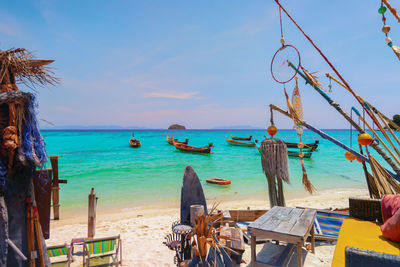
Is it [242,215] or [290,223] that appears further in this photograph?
[242,215]

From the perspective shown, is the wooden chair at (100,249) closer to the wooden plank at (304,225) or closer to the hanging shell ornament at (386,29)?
the wooden plank at (304,225)

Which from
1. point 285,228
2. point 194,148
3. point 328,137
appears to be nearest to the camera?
point 285,228

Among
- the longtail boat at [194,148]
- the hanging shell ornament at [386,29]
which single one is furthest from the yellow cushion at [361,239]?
the longtail boat at [194,148]

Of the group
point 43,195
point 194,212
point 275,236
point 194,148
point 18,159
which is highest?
point 18,159

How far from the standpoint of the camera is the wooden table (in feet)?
10.5

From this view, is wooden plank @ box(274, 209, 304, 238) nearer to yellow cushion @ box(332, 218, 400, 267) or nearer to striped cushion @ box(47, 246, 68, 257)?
yellow cushion @ box(332, 218, 400, 267)

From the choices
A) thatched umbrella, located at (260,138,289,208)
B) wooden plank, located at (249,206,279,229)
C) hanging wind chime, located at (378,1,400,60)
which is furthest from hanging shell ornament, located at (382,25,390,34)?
wooden plank, located at (249,206,279,229)

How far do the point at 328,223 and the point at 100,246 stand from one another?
462 cm

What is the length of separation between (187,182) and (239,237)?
1.37m

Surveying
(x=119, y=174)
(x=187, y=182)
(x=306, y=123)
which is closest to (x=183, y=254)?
(x=187, y=182)

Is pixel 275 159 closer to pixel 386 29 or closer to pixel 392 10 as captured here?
pixel 386 29

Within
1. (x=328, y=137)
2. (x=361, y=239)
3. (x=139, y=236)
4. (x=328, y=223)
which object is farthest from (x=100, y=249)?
(x=328, y=137)

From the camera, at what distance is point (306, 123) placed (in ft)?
16.6

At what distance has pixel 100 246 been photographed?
4105mm
